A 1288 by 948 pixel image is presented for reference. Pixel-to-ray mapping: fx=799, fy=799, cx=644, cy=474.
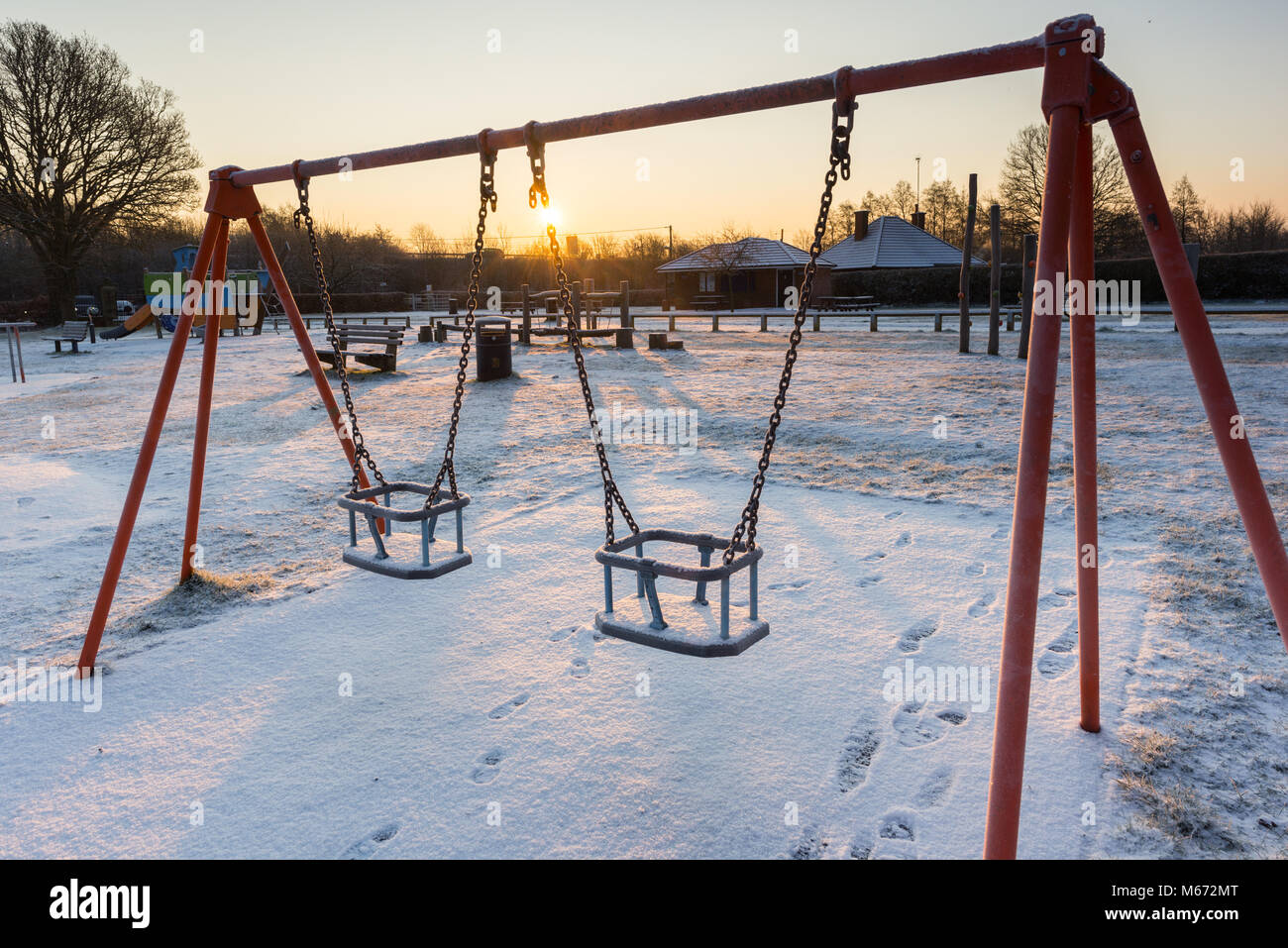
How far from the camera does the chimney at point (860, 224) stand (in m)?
37.5

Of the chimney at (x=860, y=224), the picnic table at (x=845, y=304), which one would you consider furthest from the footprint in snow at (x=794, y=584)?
the chimney at (x=860, y=224)

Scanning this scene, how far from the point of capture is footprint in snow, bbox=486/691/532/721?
103 inches

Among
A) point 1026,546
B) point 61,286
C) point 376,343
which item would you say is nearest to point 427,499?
point 1026,546

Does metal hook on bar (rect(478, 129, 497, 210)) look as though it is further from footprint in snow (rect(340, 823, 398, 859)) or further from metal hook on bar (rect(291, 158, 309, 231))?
footprint in snow (rect(340, 823, 398, 859))

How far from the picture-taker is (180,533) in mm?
4730

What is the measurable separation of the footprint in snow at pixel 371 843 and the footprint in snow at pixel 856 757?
1.20 metres

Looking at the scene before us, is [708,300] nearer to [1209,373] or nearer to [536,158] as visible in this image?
[536,158]

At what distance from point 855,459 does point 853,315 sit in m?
24.0

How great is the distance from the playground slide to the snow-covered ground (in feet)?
62.0

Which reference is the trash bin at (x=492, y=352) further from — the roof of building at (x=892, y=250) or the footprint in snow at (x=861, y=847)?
the roof of building at (x=892, y=250)

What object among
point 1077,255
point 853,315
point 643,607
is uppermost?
point 853,315

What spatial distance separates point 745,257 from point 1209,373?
35.1m

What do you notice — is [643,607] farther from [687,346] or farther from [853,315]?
[853,315]
